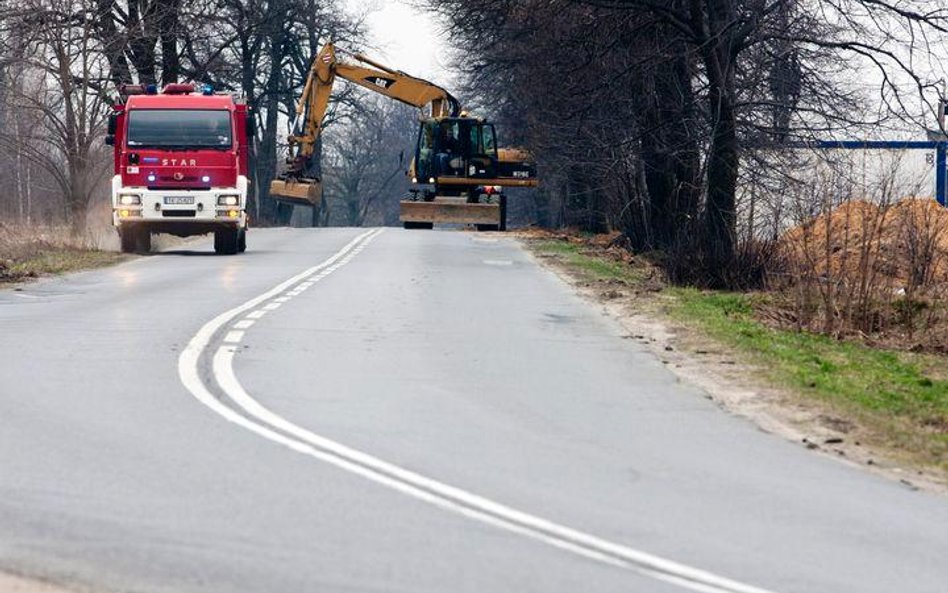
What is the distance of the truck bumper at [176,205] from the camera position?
32.3m

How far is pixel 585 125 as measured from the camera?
110 feet

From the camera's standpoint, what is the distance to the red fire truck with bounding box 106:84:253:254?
105ft

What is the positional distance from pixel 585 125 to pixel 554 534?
2697cm

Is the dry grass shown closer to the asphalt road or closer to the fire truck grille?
the fire truck grille

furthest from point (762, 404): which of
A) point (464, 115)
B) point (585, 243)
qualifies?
point (464, 115)

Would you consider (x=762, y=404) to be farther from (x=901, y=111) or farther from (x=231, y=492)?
(x=901, y=111)

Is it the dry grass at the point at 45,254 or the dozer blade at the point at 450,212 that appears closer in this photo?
the dry grass at the point at 45,254

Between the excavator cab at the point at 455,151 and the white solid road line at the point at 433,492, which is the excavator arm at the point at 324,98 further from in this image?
the white solid road line at the point at 433,492

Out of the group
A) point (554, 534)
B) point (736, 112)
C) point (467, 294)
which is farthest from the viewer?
point (736, 112)

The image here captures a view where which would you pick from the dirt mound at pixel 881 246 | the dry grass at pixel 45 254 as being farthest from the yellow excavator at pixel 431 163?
the dirt mound at pixel 881 246

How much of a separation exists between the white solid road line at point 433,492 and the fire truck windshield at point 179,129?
1950 centimetres

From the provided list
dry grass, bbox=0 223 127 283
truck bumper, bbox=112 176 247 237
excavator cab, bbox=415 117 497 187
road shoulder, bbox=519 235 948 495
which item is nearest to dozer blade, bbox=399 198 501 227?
excavator cab, bbox=415 117 497 187

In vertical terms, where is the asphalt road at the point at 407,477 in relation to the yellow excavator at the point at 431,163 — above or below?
below

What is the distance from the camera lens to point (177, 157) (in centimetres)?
3209
